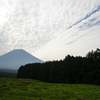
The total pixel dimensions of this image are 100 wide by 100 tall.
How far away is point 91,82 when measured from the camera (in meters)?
28.0

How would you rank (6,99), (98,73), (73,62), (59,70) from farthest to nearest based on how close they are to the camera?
(59,70) → (73,62) → (98,73) → (6,99)

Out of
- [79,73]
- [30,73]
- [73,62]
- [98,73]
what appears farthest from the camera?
[30,73]

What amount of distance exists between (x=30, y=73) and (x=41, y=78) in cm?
1452

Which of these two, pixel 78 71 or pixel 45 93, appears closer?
pixel 45 93

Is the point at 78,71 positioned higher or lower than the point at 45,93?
higher

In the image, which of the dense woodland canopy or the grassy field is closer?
the grassy field

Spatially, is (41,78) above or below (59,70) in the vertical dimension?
below

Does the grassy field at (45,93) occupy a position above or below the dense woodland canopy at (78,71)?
below

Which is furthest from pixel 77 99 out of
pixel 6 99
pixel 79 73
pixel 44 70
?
pixel 44 70

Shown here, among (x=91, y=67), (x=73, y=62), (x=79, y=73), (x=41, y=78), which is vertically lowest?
(x=41, y=78)

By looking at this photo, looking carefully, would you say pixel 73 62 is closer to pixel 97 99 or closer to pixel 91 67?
pixel 91 67

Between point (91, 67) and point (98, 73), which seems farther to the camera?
point (91, 67)

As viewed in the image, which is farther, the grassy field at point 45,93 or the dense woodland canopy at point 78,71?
the dense woodland canopy at point 78,71

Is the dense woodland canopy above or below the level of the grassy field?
above
